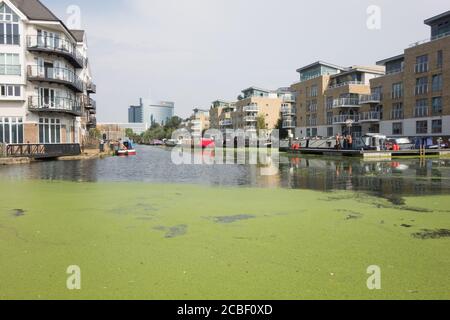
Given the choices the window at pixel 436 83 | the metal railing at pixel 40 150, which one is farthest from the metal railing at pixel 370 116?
the metal railing at pixel 40 150

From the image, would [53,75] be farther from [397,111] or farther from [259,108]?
[259,108]

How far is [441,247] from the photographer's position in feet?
21.2

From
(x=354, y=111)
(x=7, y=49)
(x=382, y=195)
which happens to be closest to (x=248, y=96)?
(x=354, y=111)

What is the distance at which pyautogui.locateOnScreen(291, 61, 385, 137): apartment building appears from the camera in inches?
2537

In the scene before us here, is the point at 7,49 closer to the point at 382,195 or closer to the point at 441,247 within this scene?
the point at 382,195

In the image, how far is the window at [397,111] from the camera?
53.7 meters

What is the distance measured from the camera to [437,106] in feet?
156

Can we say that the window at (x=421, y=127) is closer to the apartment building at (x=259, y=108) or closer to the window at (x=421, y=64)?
the window at (x=421, y=64)

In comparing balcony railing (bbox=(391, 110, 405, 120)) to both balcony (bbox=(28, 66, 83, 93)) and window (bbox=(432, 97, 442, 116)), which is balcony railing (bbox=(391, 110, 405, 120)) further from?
balcony (bbox=(28, 66, 83, 93))

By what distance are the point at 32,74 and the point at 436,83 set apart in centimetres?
4359

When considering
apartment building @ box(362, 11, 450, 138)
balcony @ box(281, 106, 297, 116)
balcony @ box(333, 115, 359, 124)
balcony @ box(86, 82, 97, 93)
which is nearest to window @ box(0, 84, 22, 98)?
balcony @ box(86, 82, 97, 93)

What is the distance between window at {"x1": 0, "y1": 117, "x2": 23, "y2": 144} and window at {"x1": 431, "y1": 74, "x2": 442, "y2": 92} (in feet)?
147

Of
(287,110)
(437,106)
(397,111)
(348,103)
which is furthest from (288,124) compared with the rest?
(437,106)

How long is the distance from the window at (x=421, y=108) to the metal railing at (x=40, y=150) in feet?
131
